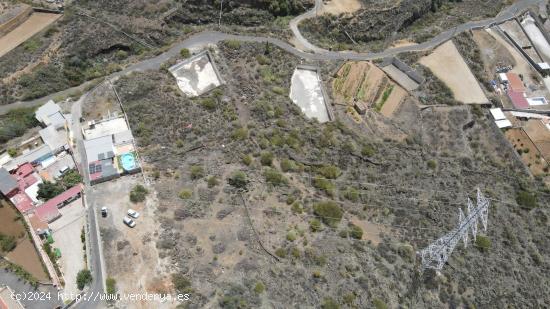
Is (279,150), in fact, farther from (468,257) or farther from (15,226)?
(15,226)

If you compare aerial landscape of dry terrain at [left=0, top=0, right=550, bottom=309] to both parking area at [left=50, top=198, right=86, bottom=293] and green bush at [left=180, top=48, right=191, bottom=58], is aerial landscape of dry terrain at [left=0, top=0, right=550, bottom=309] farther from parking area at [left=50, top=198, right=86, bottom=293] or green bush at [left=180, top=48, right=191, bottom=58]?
green bush at [left=180, top=48, right=191, bottom=58]

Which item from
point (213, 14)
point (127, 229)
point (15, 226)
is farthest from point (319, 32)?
point (15, 226)

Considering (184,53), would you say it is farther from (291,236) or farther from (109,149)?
(291,236)

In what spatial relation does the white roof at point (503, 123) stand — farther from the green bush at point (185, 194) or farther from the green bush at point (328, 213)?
the green bush at point (185, 194)

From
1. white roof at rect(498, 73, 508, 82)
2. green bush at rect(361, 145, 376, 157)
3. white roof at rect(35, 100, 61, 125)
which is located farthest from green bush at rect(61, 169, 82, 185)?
white roof at rect(498, 73, 508, 82)

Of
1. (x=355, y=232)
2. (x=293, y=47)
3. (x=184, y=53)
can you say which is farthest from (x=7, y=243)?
(x=293, y=47)
